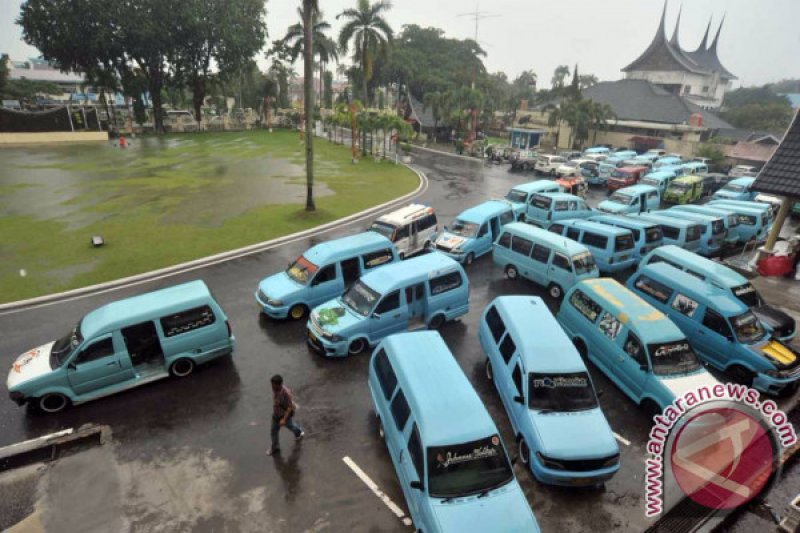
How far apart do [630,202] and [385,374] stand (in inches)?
836

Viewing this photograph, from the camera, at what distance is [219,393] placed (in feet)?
34.8

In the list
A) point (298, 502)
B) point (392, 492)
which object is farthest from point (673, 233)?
point (298, 502)

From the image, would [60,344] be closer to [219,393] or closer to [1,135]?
[219,393]

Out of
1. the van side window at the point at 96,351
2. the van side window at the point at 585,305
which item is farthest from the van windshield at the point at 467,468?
the van side window at the point at 96,351

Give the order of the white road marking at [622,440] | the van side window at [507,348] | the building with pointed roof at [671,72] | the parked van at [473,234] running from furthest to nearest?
1. the building with pointed roof at [671,72]
2. the parked van at [473,234]
3. the van side window at [507,348]
4. the white road marking at [622,440]

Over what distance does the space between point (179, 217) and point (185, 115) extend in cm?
5224

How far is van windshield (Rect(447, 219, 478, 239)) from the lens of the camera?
18.8 meters

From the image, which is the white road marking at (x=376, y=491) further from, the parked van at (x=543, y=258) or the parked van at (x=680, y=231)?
the parked van at (x=680, y=231)

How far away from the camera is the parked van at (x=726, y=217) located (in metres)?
20.5

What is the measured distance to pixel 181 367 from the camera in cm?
1102

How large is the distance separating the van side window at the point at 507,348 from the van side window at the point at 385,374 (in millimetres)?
2848

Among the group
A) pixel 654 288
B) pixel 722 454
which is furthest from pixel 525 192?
pixel 722 454

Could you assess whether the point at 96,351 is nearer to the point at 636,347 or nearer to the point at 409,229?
the point at 409,229

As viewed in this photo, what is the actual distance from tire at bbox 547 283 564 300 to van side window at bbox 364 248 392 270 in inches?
241
